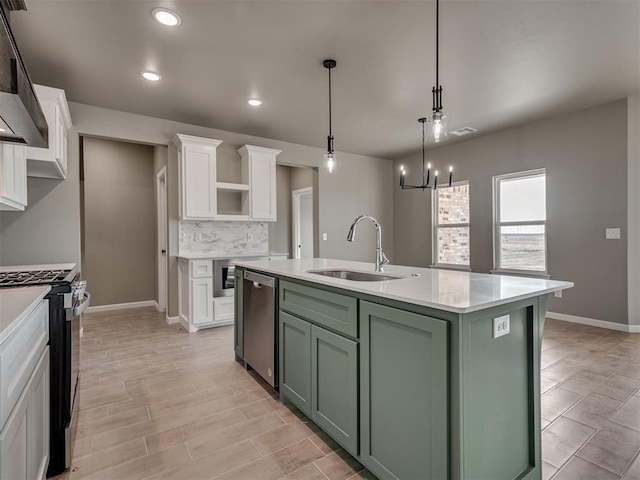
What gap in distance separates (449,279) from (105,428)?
7.27 feet

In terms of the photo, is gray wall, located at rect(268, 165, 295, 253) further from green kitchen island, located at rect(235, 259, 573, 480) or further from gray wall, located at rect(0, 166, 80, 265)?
green kitchen island, located at rect(235, 259, 573, 480)

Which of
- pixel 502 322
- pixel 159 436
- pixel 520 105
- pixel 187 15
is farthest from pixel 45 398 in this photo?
pixel 520 105

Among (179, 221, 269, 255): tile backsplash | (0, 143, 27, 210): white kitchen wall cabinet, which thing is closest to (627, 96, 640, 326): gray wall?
(179, 221, 269, 255): tile backsplash

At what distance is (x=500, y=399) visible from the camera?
1325 millimetres

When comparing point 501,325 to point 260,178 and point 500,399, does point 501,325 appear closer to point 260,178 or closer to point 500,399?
point 500,399

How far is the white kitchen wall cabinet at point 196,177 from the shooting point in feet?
13.6

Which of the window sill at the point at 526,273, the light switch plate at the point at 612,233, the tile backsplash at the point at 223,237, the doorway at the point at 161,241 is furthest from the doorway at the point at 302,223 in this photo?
the light switch plate at the point at 612,233

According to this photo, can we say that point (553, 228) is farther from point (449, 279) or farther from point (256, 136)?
point (256, 136)

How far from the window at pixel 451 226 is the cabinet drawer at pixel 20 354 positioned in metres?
5.43

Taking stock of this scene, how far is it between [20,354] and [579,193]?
5.29 meters

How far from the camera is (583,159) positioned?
4094 millimetres

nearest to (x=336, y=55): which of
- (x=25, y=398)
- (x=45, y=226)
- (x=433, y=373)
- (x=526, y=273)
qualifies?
(x=433, y=373)

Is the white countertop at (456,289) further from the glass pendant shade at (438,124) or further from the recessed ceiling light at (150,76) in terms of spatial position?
the recessed ceiling light at (150,76)

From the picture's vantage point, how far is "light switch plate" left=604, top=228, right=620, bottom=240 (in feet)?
12.6
